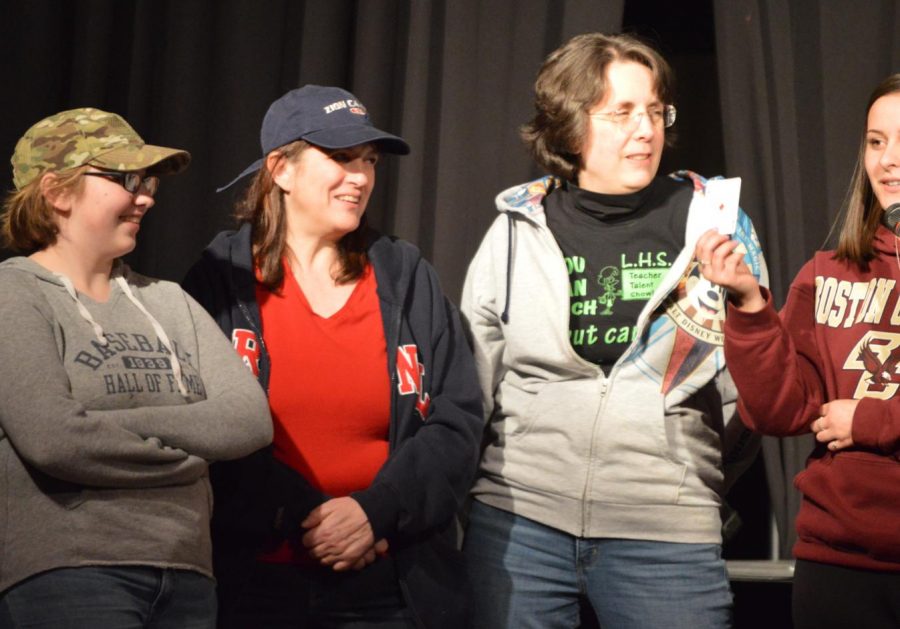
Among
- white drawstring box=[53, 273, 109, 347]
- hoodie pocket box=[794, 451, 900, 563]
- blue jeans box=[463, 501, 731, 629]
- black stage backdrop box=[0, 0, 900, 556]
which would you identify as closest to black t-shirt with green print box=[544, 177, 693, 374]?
blue jeans box=[463, 501, 731, 629]

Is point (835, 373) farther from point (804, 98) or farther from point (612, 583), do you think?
point (804, 98)

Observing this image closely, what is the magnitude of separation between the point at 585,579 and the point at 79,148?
127cm

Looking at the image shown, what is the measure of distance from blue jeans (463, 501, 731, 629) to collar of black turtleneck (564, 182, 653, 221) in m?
0.66

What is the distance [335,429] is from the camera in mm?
2168

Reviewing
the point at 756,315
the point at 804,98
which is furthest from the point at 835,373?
the point at 804,98

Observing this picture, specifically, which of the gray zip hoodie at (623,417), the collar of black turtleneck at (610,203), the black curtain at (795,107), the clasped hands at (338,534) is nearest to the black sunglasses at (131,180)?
the clasped hands at (338,534)

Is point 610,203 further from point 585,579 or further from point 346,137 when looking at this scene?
point 585,579

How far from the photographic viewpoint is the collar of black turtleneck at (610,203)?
236cm

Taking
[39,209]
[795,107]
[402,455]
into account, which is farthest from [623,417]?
[795,107]

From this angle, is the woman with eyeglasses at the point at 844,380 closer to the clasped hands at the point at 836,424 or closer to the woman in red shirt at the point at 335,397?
the clasped hands at the point at 836,424

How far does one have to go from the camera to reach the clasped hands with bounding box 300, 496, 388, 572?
206 cm

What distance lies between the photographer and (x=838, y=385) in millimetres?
2045

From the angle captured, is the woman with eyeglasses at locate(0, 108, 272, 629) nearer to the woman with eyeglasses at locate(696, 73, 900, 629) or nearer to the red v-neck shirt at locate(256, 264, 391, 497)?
the red v-neck shirt at locate(256, 264, 391, 497)

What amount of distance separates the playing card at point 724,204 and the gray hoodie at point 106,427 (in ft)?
2.93
